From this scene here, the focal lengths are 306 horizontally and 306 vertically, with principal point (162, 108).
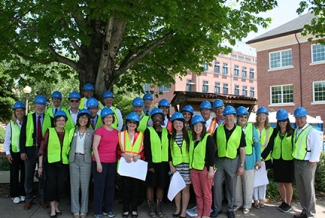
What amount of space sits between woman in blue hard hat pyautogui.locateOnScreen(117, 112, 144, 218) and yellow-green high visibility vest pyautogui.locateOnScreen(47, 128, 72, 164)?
0.93m

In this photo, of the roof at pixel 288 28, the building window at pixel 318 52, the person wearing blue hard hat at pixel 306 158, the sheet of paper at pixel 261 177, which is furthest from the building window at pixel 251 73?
the person wearing blue hard hat at pixel 306 158

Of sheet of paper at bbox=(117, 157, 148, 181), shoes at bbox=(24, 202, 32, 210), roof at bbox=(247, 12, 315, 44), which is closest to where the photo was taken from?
sheet of paper at bbox=(117, 157, 148, 181)

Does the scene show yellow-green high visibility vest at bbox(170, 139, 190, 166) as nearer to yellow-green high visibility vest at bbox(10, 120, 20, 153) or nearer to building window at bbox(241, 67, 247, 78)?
yellow-green high visibility vest at bbox(10, 120, 20, 153)

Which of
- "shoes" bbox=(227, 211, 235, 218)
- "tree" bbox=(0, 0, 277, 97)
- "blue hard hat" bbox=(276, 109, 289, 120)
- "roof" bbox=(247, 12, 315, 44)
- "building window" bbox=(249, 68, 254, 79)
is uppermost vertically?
"building window" bbox=(249, 68, 254, 79)

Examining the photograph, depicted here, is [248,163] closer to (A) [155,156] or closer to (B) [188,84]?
(A) [155,156]

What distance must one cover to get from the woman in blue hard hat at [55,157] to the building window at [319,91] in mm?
24377

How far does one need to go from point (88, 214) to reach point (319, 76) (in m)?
24.4

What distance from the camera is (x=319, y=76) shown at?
25047 mm

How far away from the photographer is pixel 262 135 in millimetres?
6469

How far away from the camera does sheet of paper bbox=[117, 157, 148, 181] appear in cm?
554

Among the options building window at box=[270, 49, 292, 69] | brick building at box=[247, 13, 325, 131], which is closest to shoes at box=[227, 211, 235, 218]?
brick building at box=[247, 13, 325, 131]

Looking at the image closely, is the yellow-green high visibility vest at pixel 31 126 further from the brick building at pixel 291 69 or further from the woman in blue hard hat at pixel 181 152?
the brick building at pixel 291 69

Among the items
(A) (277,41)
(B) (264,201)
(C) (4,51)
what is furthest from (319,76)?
(C) (4,51)

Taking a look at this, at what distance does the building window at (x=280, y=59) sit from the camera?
27078 millimetres
